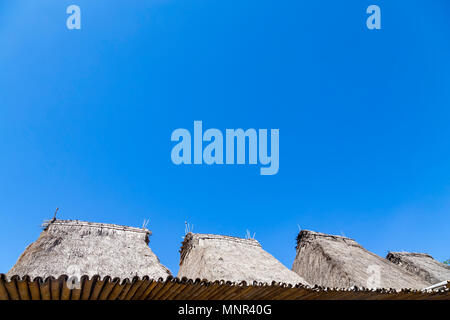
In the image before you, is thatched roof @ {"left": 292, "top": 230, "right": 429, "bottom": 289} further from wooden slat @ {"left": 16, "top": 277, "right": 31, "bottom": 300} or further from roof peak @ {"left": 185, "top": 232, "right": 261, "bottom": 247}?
wooden slat @ {"left": 16, "top": 277, "right": 31, "bottom": 300}

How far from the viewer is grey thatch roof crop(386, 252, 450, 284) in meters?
14.3

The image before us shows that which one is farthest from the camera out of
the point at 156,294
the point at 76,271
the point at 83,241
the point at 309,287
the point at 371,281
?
the point at 371,281

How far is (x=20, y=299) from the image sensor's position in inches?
198

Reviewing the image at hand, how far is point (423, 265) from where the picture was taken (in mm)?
15719

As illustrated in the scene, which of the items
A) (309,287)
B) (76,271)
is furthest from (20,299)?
(309,287)

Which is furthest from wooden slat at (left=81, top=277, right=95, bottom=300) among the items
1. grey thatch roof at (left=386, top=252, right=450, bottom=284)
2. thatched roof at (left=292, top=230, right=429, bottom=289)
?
grey thatch roof at (left=386, top=252, right=450, bottom=284)

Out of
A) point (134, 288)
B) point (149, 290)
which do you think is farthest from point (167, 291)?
point (134, 288)

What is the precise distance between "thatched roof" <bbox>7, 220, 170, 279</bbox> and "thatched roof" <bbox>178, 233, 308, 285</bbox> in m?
1.68

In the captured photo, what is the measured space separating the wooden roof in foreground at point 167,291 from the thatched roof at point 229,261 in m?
1.10

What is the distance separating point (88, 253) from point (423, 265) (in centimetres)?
1744

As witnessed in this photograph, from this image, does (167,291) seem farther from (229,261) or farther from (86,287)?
(229,261)
